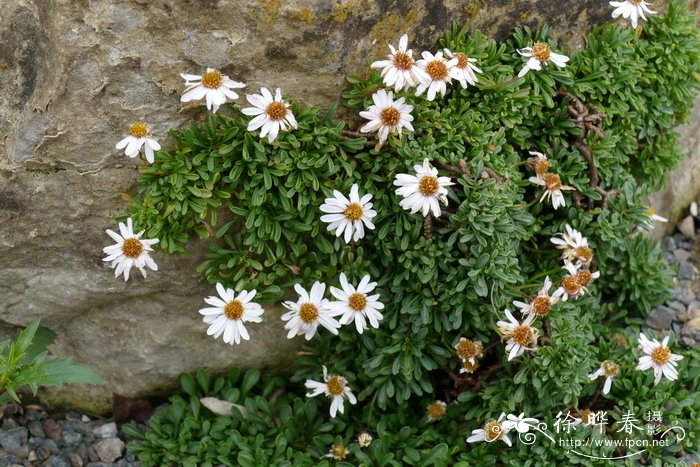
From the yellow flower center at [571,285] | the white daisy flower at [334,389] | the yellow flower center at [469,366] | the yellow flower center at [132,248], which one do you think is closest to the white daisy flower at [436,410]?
the yellow flower center at [469,366]

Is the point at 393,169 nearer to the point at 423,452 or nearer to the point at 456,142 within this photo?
the point at 456,142

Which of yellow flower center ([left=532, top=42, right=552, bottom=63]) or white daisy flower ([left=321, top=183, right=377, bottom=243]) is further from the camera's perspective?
yellow flower center ([left=532, top=42, right=552, bottom=63])

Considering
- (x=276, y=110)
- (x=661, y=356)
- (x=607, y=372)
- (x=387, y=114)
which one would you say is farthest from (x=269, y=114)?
(x=661, y=356)

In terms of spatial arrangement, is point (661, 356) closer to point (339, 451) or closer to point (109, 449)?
point (339, 451)

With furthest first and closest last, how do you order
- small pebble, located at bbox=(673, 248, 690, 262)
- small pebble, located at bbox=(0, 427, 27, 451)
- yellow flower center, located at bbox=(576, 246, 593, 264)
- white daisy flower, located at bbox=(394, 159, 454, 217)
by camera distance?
small pebble, located at bbox=(673, 248, 690, 262) < small pebble, located at bbox=(0, 427, 27, 451) < yellow flower center, located at bbox=(576, 246, 593, 264) < white daisy flower, located at bbox=(394, 159, 454, 217)

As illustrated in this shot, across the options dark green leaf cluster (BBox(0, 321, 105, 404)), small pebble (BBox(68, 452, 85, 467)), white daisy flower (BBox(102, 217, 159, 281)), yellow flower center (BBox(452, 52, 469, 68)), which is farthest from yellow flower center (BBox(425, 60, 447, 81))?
small pebble (BBox(68, 452, 85, 467))

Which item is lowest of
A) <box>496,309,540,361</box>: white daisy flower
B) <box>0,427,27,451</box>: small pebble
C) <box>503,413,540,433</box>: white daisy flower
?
<box>0,427,27,451</box>: small pebble

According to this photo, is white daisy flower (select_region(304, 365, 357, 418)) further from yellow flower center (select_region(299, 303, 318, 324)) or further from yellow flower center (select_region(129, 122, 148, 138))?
yellow flower center (select_region(129, 122, 148, 138))

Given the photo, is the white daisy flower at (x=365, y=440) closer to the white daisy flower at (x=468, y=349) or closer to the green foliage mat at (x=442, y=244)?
the green foliage mat at (x=442, y=244)
